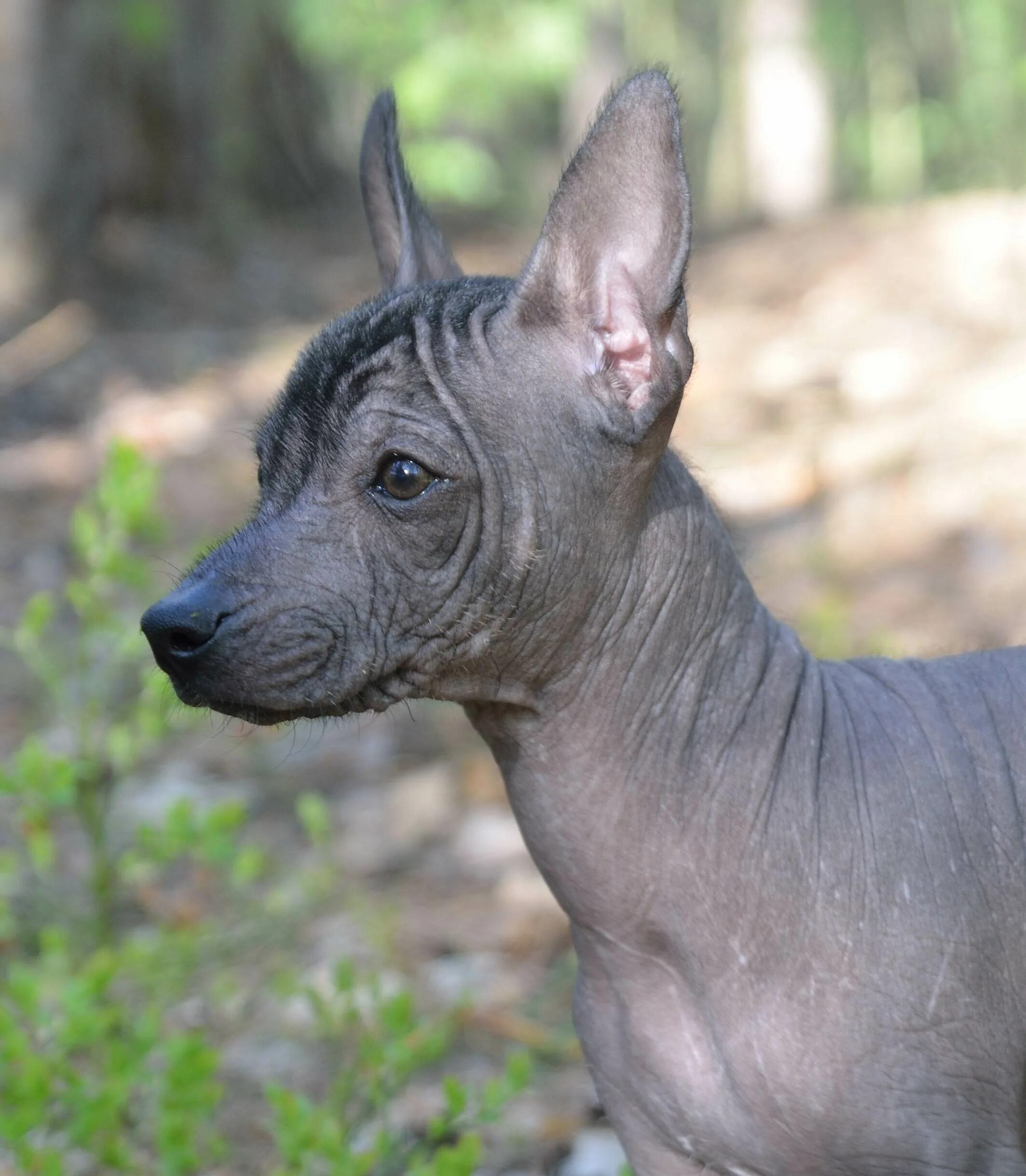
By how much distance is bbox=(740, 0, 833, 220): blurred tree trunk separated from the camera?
1803cm

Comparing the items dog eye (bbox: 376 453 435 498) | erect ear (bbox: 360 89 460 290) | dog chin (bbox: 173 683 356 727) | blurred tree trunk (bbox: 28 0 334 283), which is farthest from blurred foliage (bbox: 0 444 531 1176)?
blurred tree trunk (bbox: 28 0 334 283)

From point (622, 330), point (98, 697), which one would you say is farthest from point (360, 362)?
point (98, 697)

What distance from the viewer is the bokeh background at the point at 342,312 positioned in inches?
179

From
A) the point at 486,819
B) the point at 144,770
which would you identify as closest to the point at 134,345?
the point at 144,770

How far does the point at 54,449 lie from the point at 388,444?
6.74 metres

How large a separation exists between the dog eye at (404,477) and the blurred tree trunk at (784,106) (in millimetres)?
15877

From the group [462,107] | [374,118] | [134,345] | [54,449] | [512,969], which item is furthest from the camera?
[462,107]

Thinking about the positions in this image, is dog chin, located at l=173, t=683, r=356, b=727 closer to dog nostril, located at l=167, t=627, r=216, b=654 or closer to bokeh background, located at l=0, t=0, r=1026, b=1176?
dog nostril, located at l=167, t=627, r=216, b=654

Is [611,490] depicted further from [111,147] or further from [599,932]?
[111,147]

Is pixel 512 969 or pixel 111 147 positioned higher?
pixel 111 147

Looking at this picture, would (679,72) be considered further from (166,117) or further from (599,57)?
(599,57)

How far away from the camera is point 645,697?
269 centimetres

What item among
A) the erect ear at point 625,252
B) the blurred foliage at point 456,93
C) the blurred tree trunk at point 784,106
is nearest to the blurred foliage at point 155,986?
the erect ear at point 625,252

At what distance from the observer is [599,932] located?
2.75 m
